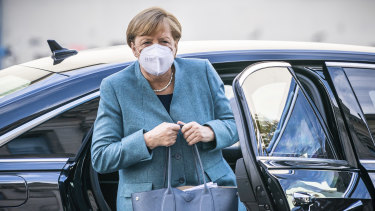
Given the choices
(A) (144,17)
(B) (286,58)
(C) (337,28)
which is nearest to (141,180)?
(A) (144,17)

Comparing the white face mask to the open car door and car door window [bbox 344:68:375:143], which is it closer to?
the open car door

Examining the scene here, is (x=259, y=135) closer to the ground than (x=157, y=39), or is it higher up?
closer to the ground

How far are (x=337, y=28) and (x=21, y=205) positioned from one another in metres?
9.15

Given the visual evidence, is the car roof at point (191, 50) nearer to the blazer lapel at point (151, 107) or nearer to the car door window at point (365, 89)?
the car door window at point (365, 89)

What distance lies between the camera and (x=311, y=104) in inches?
81.0

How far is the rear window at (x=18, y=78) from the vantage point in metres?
2.13

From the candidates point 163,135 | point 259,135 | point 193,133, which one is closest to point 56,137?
point 163,135

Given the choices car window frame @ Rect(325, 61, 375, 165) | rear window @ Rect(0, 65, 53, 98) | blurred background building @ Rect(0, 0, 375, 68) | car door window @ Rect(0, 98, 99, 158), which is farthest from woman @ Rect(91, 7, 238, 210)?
blurred background building @ Rect(0, 0, 375, 68)

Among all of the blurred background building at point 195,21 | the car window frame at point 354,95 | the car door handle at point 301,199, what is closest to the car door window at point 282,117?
the car window frame at point 354,95

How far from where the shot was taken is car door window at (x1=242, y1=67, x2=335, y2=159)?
1.92m

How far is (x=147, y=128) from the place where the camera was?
2.00 meters

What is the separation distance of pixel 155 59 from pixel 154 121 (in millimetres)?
256

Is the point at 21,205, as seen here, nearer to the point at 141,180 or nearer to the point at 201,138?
the point at 141,180

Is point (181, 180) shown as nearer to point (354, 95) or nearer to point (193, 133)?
point (193, 133)
